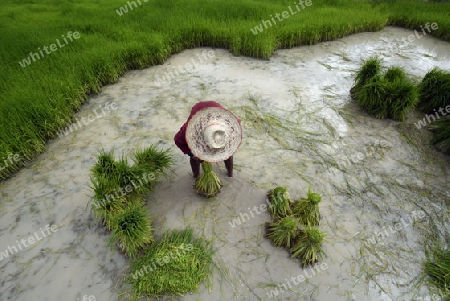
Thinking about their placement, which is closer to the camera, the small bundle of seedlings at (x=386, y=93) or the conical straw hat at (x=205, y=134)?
the conical straw hat at (x=205, y=134)

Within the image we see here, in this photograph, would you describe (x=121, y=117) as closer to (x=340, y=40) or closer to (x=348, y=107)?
(x=348, y=107)

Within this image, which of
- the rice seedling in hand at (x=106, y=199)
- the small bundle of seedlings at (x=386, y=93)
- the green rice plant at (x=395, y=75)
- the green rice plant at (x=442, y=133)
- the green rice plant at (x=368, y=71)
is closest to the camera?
the rice seedling in hand at (x=106, y=199)

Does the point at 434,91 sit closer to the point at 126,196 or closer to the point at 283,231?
the point at 283,231

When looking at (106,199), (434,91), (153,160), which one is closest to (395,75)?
(434,91)

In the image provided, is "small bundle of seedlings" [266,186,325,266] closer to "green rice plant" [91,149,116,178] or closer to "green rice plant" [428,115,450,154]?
"green rice plant" [91,149,116,178]

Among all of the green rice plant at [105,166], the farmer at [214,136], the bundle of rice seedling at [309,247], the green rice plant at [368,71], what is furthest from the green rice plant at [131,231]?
the green rice plant at [368,71]

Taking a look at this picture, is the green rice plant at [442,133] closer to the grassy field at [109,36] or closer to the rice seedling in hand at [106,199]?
the grassy field at [109,36]
